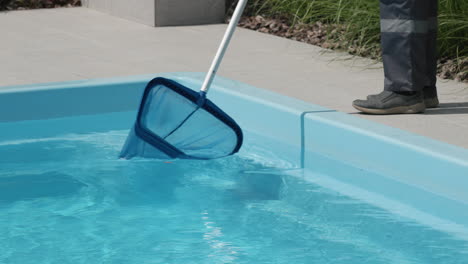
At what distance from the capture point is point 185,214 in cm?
383

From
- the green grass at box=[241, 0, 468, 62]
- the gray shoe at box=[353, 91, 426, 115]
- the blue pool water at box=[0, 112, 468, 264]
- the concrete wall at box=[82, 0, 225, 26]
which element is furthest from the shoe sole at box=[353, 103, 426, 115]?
the concrete wall at box=[82, 0, 225, 26]

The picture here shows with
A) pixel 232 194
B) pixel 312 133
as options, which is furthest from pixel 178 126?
pixel 312 133

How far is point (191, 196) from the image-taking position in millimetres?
4035

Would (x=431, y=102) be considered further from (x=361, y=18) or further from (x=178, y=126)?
(x=361, y=18)

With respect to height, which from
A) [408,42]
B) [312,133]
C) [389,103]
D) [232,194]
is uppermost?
[408,42]

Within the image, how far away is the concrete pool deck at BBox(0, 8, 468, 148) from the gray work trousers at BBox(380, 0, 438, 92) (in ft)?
0.54

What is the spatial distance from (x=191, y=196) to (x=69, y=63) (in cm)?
184

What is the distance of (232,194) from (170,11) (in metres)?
3.19

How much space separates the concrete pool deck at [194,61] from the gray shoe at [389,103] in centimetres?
4

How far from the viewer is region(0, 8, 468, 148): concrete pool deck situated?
4.71 metres

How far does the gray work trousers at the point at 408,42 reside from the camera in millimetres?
4379

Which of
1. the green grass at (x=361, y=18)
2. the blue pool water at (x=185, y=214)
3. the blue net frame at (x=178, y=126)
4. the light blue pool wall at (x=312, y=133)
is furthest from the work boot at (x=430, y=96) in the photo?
the blue net frame at (x=178, y=126)

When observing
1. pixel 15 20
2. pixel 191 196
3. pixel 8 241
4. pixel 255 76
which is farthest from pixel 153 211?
pixel 15 20

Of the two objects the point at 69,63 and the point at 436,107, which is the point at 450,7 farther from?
the point at 69,63
